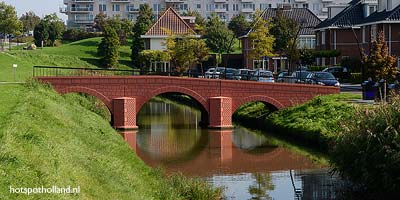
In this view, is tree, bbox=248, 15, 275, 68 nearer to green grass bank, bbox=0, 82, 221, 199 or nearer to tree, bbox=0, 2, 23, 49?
tree, bbox=0, 2, 23, 49

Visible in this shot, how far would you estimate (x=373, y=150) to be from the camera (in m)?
22.3

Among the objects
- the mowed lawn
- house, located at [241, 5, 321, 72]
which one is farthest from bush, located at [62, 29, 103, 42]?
house, located at [241, 5, 321, 72]

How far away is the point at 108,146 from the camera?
88.3 feet

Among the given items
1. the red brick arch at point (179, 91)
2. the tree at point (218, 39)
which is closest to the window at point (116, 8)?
the tree at point (218, 39)

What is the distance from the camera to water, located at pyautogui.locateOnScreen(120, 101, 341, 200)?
26359 mm

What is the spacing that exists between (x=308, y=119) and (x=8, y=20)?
5417cm

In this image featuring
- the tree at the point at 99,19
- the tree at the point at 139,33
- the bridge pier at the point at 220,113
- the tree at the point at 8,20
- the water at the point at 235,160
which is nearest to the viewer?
the water at the point at 235,160

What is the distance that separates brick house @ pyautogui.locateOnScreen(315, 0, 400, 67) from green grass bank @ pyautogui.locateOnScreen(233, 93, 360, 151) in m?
15.5

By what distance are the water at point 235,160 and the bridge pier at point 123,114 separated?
930mm

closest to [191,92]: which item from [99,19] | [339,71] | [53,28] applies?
[339,71]

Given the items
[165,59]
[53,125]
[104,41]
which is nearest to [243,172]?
[53,125]

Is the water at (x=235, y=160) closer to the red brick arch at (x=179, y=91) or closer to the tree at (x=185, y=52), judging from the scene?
the red brick arch at (x=179, y=91)

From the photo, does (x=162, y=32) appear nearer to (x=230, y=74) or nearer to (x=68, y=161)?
(x=230, y=74)

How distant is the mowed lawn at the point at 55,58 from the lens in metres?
54.7
